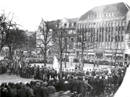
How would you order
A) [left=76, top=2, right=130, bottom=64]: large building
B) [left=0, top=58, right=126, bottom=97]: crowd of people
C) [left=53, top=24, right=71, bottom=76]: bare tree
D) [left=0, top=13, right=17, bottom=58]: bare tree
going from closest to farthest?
[left=0, top=58, right=126, bottom=97]: crowd of people < [left=0, top=13, right=17, bottom=58]: bare tree < [left=53, top=24, right=71, bottom=76]: bare tree < [left=76, top=2, right=130, bottom=64]: large building

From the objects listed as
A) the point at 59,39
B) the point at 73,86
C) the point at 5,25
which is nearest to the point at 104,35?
the point at 59,39

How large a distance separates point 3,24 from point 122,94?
10.5 feet

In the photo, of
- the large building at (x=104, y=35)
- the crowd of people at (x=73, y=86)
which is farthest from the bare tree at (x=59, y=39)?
the crowd of people at (x=73, y=86)

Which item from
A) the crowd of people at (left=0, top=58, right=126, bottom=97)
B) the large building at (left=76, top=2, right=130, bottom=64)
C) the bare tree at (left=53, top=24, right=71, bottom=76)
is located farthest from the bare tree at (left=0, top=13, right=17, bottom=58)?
the large building at (left=76, top=2, right=130, bottom=64)

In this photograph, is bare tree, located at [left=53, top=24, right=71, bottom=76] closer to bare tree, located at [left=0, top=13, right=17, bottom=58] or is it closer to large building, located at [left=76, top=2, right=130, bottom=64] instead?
large building, located at [left=76, top=2, right=130, bottom=64]

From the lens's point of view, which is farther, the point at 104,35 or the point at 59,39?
the point at 104,35

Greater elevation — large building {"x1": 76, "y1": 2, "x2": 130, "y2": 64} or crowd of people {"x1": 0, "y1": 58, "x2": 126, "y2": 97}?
large building {"x1": 76, "y1": 2, "x2": 130, "y2": 64}

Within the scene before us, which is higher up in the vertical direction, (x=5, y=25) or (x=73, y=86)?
(x=5, y=25)

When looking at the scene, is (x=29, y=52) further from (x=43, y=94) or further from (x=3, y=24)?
(x=43, y=94)

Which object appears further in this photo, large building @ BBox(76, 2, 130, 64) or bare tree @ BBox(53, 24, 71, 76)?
large building @ BBox(76, 2, 130, 64)

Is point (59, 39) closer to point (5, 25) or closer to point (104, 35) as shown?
point (104, 35)

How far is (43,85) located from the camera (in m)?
3.54

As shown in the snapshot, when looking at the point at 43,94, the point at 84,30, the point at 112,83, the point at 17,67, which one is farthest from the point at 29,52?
the point at 43,94

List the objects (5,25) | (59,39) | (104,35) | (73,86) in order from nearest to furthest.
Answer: (73,86) → (5,25) → (59,39) → (104,35)
